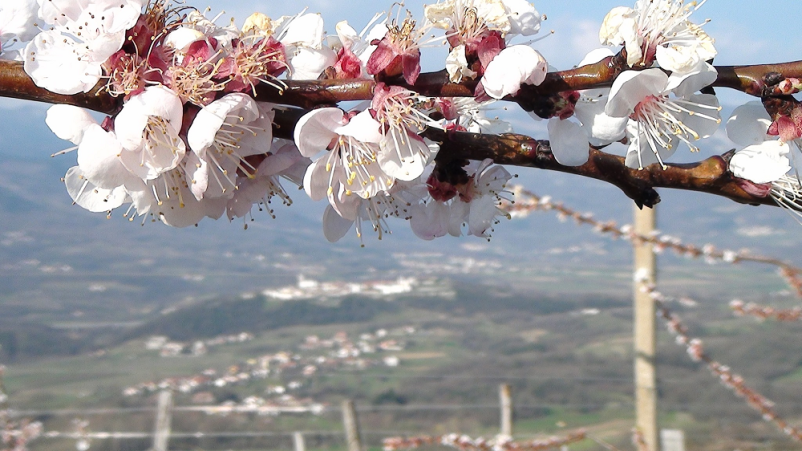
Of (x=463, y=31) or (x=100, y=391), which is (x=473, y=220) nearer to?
(x=463, y=31)

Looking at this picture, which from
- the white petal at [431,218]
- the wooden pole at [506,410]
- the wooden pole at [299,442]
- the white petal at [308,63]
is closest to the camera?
the white petal at [308,63]

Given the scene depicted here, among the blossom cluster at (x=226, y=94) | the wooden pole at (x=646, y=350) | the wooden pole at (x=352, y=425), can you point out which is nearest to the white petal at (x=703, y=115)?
the blossom cluster at (x=226, y=94)

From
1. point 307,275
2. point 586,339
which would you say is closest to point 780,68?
point 586,339

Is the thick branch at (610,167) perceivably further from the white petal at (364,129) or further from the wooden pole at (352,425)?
the wooden pole at (352,425)

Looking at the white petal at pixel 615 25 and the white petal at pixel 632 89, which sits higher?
the white petal at pixel 615 25

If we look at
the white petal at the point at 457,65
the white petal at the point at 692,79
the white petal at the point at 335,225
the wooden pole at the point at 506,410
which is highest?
the wooden pole at the point at 506,410

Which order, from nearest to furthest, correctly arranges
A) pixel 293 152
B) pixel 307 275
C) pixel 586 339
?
pixel 293 152
pixel 586 339
pixel 307 275

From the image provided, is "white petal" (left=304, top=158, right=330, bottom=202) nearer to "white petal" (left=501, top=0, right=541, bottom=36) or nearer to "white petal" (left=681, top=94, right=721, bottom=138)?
"white petal" (left=501, top=0, right=541, bottom=36)

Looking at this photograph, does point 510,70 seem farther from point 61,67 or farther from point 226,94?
point 61,67
